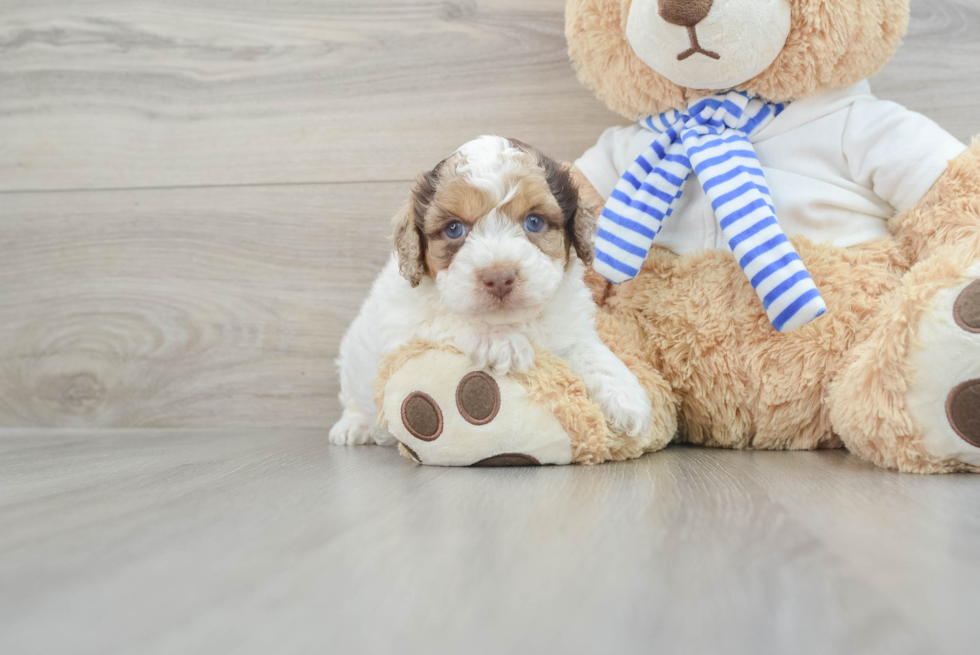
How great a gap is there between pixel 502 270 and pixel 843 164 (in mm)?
780

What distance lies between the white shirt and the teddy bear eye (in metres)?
0.41

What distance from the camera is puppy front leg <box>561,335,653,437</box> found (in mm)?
1300

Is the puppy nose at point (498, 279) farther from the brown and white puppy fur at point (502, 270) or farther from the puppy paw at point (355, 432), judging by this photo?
the puppy paw at point (355, 432)

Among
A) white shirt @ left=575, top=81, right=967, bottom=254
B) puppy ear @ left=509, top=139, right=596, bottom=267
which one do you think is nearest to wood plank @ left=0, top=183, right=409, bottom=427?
puppy ear @ left=509, top=139, right=596, bottom=267

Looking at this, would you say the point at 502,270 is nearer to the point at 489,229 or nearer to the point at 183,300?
the point at 489,229

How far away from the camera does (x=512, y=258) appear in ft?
4.06

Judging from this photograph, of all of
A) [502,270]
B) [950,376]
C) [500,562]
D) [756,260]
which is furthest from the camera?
[756,260]

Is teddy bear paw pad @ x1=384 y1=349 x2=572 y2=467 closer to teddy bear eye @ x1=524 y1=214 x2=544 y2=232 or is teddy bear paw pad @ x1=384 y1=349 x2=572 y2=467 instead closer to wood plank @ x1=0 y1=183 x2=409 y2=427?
teddy bear eye @ x1=524 y1=214 x2=544 y2=232

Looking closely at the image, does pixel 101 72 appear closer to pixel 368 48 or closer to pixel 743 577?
pixel 368 48

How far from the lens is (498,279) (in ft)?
4.02

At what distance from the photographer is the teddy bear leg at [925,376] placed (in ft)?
3.66

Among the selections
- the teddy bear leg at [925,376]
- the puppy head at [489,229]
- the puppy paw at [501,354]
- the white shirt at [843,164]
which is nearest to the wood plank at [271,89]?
the white shirt at [843,164]

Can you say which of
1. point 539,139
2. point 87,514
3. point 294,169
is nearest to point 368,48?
point 294,169

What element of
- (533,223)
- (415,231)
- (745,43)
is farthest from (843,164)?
(415,231)
